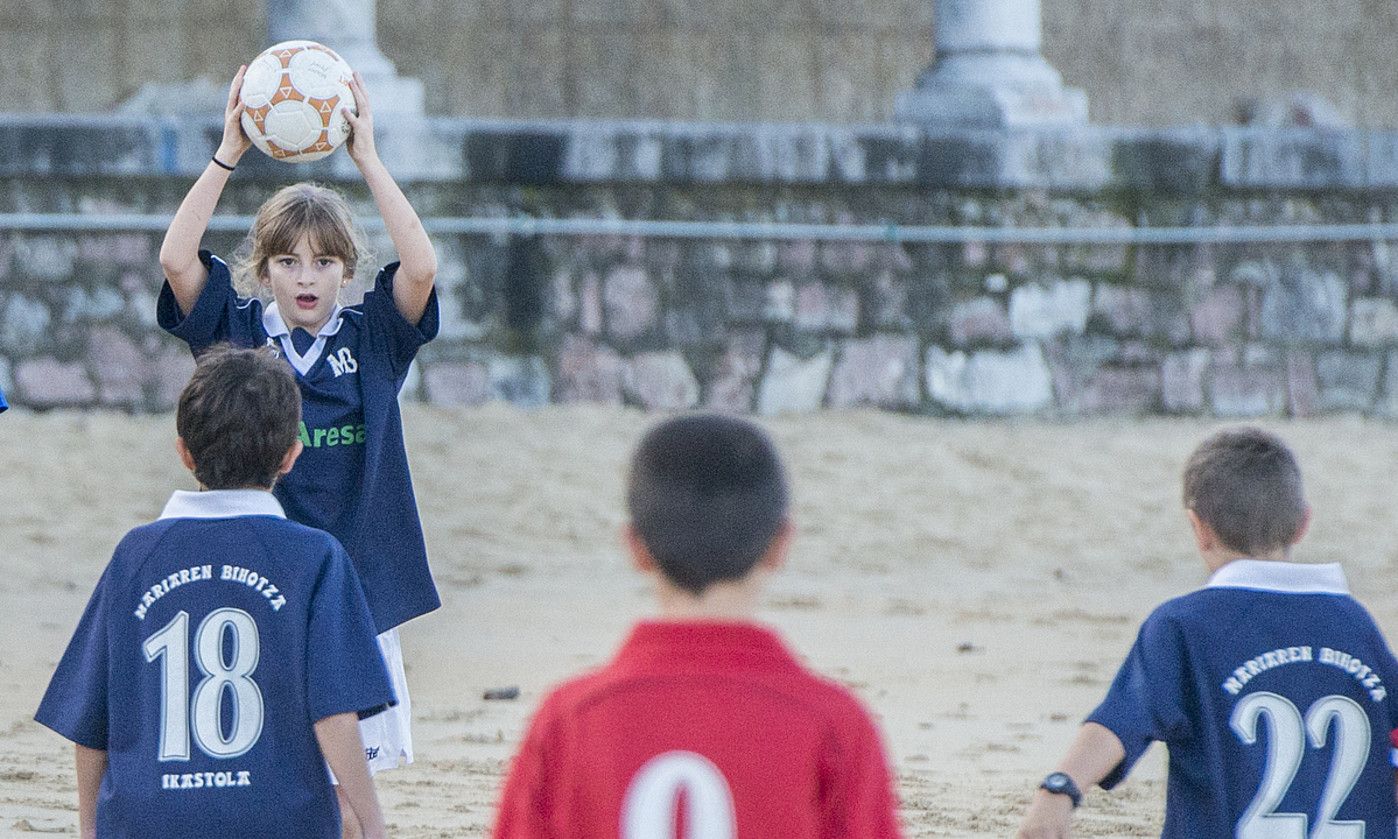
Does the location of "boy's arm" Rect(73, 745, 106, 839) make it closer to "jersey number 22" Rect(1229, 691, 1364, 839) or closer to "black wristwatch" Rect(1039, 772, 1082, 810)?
"black wristwatch" Rect(1039, 772, 1082, 810)

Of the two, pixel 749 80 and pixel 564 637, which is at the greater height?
pixel 749 80

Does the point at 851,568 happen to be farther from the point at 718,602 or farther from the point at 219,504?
the point at 718,602

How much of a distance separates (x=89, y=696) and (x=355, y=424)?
94 cm

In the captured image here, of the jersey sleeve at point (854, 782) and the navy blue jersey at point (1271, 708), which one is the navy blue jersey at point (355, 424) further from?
the jersey sleeve at point (854, 782)

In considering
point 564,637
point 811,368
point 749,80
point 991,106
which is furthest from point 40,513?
point 749,80

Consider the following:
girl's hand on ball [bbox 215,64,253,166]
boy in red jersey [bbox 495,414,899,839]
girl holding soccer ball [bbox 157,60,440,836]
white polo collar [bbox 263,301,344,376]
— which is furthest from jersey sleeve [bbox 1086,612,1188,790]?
girl's hand on ball [bbox 215,64,253,166]

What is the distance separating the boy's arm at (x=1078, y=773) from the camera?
2754 millimetres

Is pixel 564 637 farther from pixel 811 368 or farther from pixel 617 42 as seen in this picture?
pixel 617 42

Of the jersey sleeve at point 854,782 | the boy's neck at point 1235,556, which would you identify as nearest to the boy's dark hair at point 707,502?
the jersey sleeve at point 854,782

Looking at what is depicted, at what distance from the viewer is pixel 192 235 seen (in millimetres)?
3510

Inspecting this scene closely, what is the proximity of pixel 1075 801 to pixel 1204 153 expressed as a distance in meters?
7.57

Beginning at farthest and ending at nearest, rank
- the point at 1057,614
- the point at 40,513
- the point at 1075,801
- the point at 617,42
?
the point at 617,42, the point at 40,513, the point at 1057,614, the point at 1075,801

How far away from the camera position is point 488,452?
8.80m

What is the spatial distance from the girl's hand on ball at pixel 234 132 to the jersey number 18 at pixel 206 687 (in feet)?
3.65
